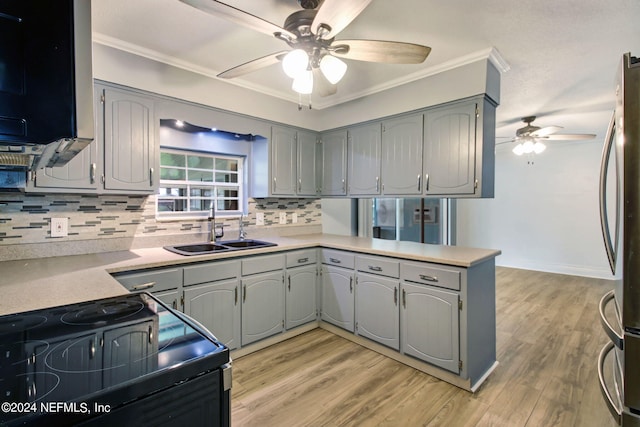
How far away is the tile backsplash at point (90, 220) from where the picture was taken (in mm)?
2018

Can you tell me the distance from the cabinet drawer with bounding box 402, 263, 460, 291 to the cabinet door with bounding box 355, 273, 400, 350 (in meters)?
0.14

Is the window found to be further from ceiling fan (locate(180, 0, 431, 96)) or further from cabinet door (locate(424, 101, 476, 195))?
cabinet door (locate(424, 101, 476, 195))

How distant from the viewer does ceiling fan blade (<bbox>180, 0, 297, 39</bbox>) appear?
1245 mm

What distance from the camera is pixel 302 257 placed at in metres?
2.94

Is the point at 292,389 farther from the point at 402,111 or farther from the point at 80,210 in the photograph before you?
the point at 402,111

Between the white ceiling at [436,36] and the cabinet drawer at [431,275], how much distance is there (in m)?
1.62

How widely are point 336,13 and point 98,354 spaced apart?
146 cm

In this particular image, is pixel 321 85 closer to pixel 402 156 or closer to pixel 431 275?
pixel 402 156

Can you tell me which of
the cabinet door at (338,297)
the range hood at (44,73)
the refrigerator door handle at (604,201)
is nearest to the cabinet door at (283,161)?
the cabinet door at (338,297)

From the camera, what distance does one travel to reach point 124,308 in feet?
3.70

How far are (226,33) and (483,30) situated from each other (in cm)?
170

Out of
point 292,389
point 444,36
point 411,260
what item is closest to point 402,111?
point 444,36

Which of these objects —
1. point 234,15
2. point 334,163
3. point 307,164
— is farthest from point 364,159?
point 234,15

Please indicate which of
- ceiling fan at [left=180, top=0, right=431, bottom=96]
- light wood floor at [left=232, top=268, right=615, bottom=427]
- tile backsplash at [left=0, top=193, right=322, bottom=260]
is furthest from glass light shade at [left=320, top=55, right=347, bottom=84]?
light wood floor at [left=232, top=268, right=615, bottom=427]
